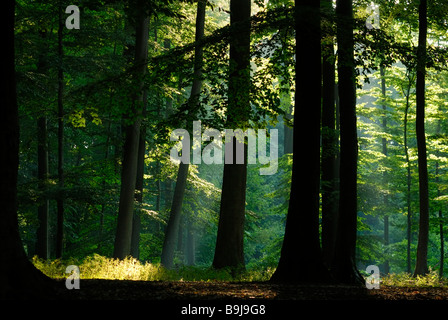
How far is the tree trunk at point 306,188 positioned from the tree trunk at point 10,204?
4219 mm

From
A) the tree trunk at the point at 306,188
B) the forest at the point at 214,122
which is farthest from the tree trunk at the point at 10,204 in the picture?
the tree trunk at the point at 306,188

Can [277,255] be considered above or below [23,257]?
below

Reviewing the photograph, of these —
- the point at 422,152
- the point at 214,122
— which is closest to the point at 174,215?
the point at 214,122

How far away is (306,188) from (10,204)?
485cm

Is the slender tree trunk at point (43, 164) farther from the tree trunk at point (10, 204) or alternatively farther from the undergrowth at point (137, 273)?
the tree trunk at point (10, 204)

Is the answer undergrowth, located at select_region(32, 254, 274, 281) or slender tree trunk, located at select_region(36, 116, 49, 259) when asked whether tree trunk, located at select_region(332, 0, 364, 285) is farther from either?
slender tree trunk, located at select_region(36, 116, 49, 259)

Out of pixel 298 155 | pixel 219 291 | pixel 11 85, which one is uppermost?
pixel 11 85

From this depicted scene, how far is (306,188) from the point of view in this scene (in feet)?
27.6

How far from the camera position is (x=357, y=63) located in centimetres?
967

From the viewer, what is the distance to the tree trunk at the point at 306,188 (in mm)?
8375

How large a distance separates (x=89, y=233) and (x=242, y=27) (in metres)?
14.8

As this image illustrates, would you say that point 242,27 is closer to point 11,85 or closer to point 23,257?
point 11,85

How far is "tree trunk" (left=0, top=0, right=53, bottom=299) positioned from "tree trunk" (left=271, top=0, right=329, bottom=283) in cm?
422
